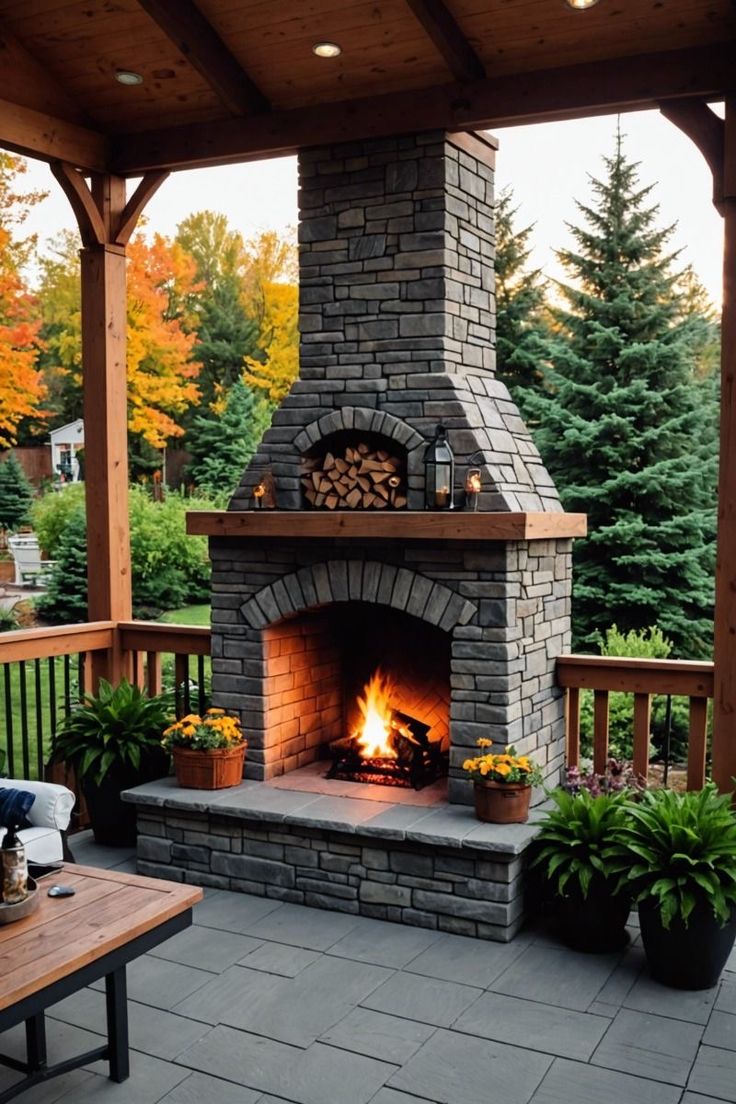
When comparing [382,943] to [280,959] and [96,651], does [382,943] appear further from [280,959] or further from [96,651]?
[96,651]

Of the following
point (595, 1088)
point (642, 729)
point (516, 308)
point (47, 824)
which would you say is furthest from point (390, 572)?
point (516, 308)

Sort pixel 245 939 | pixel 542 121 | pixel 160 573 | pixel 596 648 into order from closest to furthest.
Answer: pixel 245 939 < pixel 542 121 < pixel 596 648 < pixel 160 573

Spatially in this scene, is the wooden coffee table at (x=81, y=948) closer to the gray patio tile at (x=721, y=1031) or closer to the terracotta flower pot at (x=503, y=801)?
the terracotta flower pot at (x=503, y=801)

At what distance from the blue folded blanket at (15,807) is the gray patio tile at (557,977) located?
6.07ft

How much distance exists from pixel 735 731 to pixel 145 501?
332 inches

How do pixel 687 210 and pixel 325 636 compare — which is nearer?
pixel 325 636

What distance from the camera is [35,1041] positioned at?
300 centimetres

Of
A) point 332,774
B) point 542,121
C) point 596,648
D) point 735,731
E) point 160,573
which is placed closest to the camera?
point 735,731

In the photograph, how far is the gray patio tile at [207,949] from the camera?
3.85 meters

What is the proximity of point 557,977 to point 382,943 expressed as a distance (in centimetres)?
71

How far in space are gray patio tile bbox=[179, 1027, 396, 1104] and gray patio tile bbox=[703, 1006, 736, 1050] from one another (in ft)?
3.43

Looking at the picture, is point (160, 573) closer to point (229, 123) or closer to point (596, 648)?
point (596, 648)

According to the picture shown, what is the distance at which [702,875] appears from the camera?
357 cm

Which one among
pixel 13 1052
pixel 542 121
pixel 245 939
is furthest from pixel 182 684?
pixel 542 121
